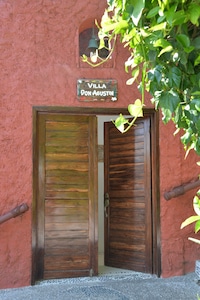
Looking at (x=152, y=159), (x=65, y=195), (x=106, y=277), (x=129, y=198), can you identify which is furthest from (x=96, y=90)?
(x=106, y=277)

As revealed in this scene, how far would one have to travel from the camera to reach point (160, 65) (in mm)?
1586

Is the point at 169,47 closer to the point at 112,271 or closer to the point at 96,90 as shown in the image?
the point at 96,90

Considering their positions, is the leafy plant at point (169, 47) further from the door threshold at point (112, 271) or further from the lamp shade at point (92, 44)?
the door threshold at point (112, 271)

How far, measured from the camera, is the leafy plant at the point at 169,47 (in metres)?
1.43

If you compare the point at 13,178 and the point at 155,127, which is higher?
the point at 155,127

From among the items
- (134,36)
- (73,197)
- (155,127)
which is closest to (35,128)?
(73,197)

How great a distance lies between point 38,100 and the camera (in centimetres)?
474

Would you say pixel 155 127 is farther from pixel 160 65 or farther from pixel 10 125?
pixel 160 65

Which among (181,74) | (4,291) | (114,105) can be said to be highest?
(114,105)

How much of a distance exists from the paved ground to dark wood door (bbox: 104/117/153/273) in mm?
400

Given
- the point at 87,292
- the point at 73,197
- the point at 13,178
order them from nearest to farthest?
1. the point at 87,292
2. the point at 13,178
3. the point at 73,197

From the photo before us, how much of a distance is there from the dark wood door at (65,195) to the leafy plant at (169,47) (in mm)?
3344

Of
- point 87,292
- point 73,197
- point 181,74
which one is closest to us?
point 181,74

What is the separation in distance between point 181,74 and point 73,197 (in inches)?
143
